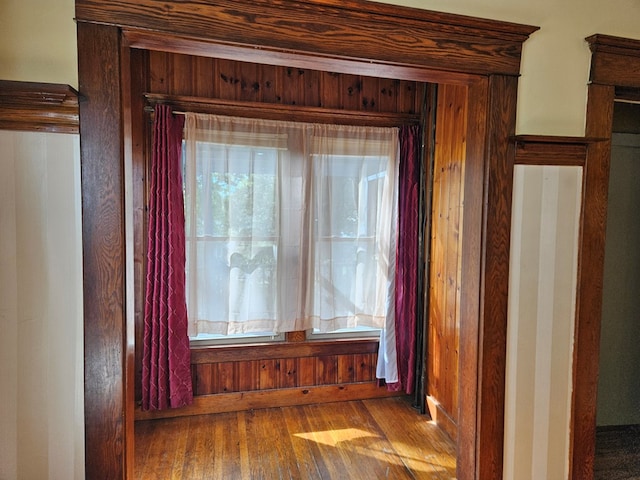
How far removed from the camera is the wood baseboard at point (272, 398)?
8.32 feet

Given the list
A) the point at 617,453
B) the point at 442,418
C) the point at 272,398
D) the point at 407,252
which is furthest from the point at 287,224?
the point at 617,453

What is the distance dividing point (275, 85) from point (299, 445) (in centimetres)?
241

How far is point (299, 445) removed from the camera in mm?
2238

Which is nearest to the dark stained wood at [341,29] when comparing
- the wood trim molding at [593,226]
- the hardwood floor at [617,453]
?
the wood trim molding at [593,226]

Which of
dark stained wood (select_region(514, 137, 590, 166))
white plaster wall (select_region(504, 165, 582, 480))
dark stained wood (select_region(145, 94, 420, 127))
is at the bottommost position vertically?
white plaster wall (select_region(504, 165, 582, 480))

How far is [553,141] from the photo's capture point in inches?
59.5

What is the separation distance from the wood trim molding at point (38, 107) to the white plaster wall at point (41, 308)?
3 centimetres

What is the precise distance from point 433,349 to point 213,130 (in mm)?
2196

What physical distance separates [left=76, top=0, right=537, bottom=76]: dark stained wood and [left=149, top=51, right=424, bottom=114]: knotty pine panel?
1.25 m

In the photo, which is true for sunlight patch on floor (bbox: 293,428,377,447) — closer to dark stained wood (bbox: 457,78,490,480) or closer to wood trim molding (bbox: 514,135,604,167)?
dark stained wood (bbox: 457,78,490,480)

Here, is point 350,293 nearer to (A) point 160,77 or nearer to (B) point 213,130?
(B) point 213,130

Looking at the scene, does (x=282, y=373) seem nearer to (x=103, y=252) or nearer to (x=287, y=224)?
(x=287, y=224)

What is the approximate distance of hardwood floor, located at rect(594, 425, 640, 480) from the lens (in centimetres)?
202

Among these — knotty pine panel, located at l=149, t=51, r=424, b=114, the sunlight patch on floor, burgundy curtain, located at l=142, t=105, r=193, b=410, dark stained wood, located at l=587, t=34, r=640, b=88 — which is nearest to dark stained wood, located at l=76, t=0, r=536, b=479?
dark stained wood, located at l=587, t=34, r=640, b=88
